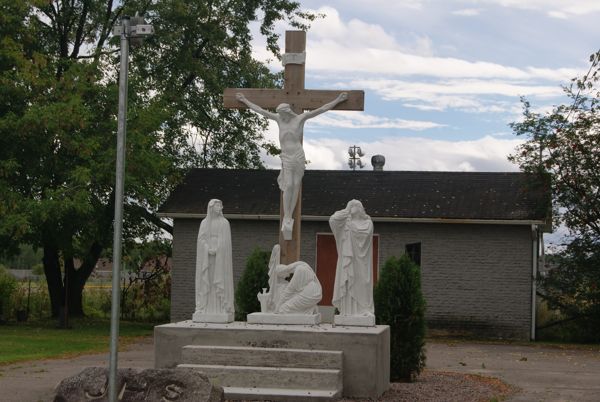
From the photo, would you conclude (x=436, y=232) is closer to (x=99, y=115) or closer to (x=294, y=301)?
(x=99, y=115)

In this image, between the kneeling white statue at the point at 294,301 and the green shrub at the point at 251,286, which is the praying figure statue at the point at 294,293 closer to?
the kneeling white statue at the point at 294,301

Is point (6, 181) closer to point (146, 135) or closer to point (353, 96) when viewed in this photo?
point (146, 135)

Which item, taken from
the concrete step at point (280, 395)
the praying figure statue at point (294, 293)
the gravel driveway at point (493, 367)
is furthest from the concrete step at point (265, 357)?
the gravel driveway at point (493, 367)

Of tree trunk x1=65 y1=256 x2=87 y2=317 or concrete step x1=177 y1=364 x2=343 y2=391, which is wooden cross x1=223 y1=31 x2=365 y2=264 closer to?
concrete step x1=177 y1=364 x2=343 y2=391

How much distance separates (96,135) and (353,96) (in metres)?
12.0

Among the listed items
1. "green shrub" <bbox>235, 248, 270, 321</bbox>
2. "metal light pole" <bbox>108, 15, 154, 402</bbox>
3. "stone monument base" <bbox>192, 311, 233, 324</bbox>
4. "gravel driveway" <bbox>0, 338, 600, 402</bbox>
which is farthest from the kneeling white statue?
"green shrub" <bbox>235, 248, 270, 321</bbox>

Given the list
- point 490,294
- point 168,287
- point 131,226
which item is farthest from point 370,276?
point 168,287

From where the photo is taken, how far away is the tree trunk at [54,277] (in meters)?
27.8

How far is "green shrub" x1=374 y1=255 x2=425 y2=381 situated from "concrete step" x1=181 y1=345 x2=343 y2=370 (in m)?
2.54

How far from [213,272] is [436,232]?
12489mm

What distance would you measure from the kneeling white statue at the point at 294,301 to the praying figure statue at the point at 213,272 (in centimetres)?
46

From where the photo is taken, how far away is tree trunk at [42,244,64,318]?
2781 cm

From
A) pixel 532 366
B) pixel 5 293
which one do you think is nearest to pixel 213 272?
pixel 532 366

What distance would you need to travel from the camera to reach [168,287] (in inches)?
1201
